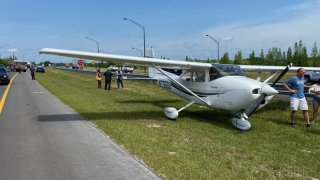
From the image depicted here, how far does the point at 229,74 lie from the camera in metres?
12.3

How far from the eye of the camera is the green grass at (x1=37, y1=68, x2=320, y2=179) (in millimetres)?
6637

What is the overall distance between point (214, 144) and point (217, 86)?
3.89 m

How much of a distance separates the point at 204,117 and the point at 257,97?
119 inches

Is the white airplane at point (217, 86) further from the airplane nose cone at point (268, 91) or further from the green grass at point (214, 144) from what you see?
the green grass at point (214, 144)

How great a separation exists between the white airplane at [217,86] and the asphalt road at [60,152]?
2461mm

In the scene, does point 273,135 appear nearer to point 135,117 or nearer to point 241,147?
point 241,147

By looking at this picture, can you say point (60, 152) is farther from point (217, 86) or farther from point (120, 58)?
point (217, 86)

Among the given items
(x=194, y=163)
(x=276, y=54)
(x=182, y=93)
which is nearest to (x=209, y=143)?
(x=194, y=163)

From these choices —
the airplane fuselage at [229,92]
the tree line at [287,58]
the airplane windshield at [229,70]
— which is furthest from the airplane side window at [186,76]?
the tree line at [287,58]

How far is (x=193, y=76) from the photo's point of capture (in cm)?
1412

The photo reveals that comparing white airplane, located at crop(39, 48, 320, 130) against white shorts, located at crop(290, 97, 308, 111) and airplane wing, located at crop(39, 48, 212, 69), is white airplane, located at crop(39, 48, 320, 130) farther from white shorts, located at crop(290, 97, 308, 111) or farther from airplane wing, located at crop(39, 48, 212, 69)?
white shorts, located at crop(290, 97, 308, 111)

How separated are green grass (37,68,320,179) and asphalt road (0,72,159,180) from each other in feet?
1.36

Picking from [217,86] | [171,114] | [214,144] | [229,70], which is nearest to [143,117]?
[171,114]

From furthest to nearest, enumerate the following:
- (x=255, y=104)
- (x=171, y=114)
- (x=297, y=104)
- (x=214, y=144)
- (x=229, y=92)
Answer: (x=171, y=114) → (x=229, y=92) → (x=297, y=104) → (x=255, y=104) → (x=214, y=144)
